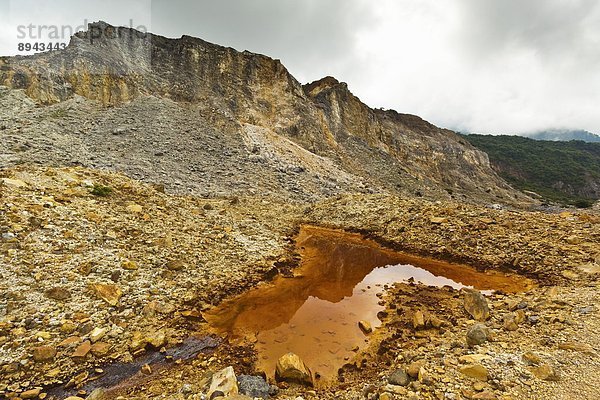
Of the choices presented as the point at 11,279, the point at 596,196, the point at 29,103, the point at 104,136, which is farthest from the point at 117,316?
the point at 596,196

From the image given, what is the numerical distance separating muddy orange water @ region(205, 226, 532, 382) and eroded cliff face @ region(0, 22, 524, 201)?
14101 mm

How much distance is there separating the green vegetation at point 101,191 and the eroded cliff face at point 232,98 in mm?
7496

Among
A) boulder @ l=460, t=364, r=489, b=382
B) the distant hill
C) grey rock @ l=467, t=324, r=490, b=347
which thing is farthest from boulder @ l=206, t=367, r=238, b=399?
the distant hill

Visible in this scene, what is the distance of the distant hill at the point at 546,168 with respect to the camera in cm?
10381

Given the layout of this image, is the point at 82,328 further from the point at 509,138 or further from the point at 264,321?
the point at 509,138

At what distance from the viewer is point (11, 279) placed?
874 centimetres

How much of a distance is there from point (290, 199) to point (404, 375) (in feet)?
70.0

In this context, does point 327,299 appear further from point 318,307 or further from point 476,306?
point 476,306

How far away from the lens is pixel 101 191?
577 inches

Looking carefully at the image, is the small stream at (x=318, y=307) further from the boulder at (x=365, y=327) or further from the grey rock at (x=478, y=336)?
the grey rock at (x=478, y=336)

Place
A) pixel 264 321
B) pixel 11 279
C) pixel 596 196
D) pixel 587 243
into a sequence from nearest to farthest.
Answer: pixel 11 279 < pixel 264 321 < pixel 587 243 < pixel 596 196

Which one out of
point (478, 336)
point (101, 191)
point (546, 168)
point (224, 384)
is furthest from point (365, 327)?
point (546, 168)

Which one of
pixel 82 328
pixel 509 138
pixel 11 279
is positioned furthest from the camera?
pixel 509 138

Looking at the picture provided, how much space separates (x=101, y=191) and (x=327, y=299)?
1204 cm
